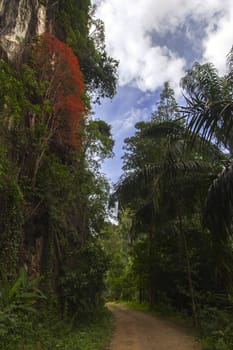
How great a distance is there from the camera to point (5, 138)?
1030cm

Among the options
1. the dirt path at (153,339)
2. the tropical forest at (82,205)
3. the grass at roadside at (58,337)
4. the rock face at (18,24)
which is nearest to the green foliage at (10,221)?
the tropical forest at (82,205)

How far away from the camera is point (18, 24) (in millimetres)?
13359

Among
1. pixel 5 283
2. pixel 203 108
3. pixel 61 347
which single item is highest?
pixel 203 108

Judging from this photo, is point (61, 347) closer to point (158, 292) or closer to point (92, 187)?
point (92, 187)

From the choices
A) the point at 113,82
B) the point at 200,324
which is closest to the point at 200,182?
the point at 200,324

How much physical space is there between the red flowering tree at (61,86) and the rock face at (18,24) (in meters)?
0.84

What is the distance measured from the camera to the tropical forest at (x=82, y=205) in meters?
7.52

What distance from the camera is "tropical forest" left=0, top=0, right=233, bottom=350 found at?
7.52m

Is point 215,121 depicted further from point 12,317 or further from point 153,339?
point 153,339

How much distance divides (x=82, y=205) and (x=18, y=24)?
9068 millimetres

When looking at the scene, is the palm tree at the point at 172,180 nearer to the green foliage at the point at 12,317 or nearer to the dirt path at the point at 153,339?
the dirt path at the point at 153,339

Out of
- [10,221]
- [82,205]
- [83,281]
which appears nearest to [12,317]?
[10,221]

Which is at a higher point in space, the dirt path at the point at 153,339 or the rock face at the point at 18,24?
the rock face at the point at 18,24

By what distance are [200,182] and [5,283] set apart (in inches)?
265
